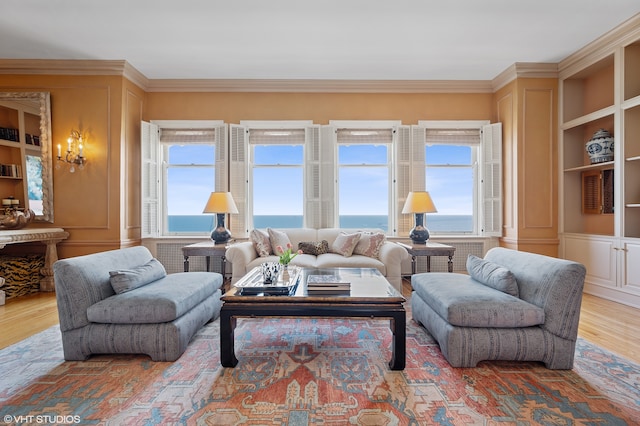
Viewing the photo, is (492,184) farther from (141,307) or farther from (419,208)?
(141,307)

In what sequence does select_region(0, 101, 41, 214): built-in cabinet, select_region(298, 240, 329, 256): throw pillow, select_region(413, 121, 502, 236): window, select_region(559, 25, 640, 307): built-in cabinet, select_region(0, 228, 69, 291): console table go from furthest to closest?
select_region(413, 121, 502, 236): window < select_region(298, 240, 329, 256): throw pillow < select_region(0, 101, 41, 214): built-in cabinet < select_region(0, 228, 69, 291): console table < select_region(559, 25, 640, 307): built-in cabinet

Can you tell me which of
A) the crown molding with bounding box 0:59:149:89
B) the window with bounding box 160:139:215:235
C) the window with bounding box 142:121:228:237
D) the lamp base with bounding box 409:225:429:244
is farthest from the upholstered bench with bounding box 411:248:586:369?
the crown molding with bounding box 0:59:149:89

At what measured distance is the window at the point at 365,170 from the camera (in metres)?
4.95

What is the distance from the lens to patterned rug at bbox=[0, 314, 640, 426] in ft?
5.32

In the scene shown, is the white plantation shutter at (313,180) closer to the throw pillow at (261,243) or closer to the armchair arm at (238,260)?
the throw pillow at (261,243)

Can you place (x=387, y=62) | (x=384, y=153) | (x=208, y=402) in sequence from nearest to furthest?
(x=208, y=402) → (x=387, y=62) → (x=384, y=153)

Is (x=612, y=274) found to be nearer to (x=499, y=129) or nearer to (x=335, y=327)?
(x=499, y=129)

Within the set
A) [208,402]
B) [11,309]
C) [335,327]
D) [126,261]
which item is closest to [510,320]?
[335,327]

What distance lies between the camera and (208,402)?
175 centimetres

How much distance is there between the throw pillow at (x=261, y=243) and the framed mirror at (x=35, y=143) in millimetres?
2810

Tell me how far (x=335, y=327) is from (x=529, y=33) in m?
3.88

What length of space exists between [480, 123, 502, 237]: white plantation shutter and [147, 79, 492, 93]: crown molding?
82cm

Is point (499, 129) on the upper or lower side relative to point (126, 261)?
upper

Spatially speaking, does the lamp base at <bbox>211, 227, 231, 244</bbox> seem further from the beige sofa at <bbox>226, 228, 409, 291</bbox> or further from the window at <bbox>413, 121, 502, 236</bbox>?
the window at <bbox>413, 121, 502, 236</bbox>
